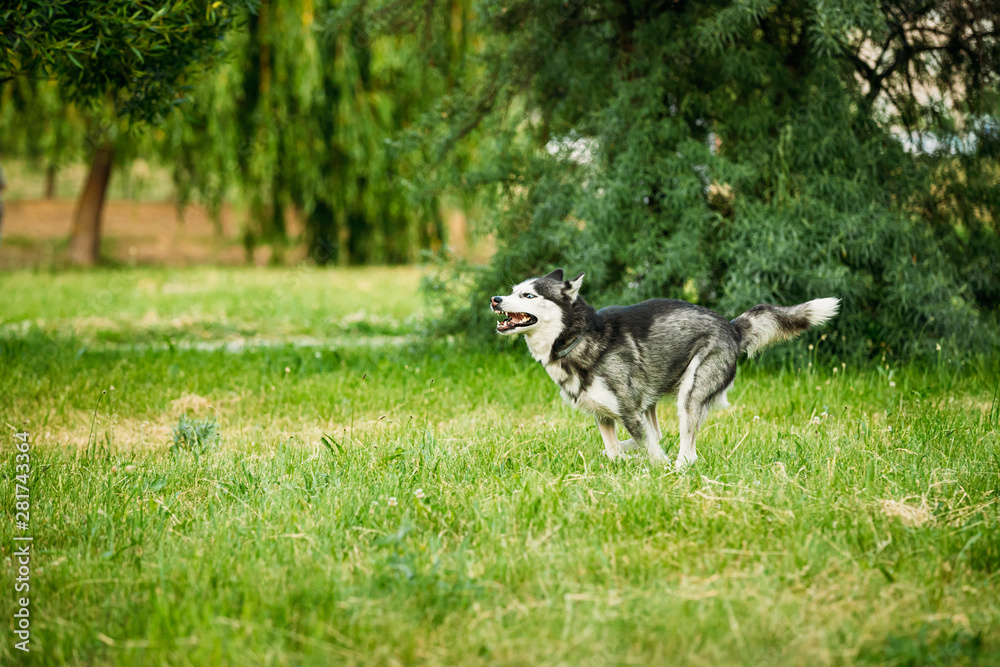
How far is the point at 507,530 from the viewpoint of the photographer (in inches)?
153

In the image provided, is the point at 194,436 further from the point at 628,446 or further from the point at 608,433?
the point at 628,446

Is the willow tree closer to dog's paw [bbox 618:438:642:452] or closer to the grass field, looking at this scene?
the grass field

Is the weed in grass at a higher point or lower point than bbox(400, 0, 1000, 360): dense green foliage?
lower

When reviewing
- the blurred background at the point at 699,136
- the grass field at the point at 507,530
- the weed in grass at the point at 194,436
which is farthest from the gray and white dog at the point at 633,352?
the blurred background at the point at 699,136

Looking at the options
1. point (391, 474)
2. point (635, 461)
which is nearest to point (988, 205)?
point (635, 461)

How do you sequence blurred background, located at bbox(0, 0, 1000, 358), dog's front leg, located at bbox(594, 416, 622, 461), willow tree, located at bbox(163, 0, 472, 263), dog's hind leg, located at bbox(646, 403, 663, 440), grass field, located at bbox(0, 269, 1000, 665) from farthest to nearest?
willow tree, located at bbox(163, 0, 472, 263) → blurred background, located at bbox(0, 0, 1000, 358) → dog's hind leg, located at bbox(646, 403, 663, 440) → dog's front leg, located at bbox(594, 416, 622, 461) → grass field, located at bbox(0, 269, 1000, 665)

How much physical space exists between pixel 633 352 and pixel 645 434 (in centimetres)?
51

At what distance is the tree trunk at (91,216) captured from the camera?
20.5 metres

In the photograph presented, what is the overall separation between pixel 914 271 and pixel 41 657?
24.1ft

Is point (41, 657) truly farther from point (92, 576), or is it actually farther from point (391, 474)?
point (391, 474)

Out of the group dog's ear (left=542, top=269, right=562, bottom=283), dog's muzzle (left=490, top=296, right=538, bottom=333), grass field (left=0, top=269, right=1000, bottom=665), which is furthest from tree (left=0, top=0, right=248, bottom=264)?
dog's ear (left=542, top=269, right=562, bottom=283)

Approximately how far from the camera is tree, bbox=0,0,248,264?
650 cm

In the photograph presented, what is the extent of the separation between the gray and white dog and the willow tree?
12.9m

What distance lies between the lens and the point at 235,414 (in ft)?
22.6
